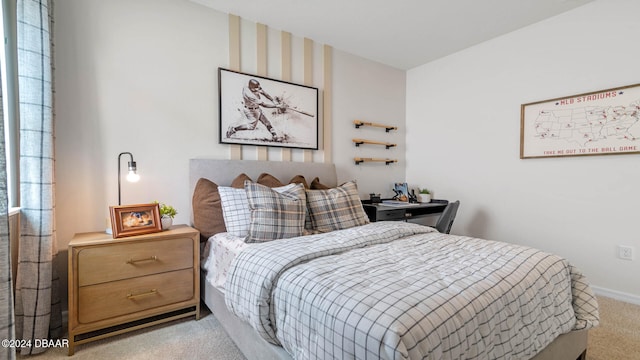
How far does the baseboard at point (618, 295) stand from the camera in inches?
92.7

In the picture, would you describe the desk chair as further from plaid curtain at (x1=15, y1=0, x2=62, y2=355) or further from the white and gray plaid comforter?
plaid curtain at (x1=15, y1=0, x2=62, y2=355)

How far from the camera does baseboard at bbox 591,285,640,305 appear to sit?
7.73 feet

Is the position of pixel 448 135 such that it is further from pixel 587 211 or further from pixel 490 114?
pixel 587 211

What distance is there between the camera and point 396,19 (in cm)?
274

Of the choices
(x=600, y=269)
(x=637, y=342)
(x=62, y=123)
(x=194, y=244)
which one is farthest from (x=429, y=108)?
(x=62, y=123)

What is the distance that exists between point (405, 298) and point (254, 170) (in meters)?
1.98

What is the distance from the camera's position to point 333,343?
955 millimetres

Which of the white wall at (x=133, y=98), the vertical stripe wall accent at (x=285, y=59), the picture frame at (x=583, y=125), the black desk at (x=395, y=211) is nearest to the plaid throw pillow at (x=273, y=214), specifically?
the white wall at (x=133, y=98)

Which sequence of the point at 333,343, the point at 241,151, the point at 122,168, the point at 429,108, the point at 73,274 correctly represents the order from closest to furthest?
the point at 333,343 < the point at 73,274 < the point at 122,168 < the point at 241,151 < the point at 429,108

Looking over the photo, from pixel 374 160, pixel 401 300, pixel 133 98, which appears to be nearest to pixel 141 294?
pixel 133 98

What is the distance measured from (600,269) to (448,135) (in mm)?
1919

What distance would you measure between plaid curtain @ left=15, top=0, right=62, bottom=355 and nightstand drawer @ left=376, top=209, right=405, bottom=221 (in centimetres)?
256

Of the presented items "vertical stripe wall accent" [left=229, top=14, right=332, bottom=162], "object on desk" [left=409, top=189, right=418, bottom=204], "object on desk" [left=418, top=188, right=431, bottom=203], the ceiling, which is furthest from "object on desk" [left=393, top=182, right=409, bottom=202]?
the ceiling

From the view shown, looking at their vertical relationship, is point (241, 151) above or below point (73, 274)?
above
